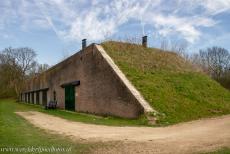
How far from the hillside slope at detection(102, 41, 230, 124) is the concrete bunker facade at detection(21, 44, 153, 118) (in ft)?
2.99

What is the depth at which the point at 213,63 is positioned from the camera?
57344 millimetres

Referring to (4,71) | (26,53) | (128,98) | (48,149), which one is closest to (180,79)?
(128,98)

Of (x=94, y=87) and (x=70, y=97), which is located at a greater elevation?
(x=94, y=87)

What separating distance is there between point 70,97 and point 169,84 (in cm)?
931

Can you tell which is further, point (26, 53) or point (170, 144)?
point (26, 53)

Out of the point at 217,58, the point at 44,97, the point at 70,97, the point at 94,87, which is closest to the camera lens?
the point at 94,87

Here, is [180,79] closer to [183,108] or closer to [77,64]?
[183,108]

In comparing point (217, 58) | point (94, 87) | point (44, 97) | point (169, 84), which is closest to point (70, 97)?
point (94, 87)

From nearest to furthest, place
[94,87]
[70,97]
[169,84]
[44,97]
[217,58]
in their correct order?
[169,84], [94,87], [70,97], [44,97], [217,58]

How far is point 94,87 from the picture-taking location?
68.6 feet

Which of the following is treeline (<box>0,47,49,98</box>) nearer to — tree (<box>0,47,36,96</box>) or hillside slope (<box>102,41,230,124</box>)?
tree (<box>0,47,36,96</box>)

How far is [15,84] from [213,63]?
135 ft

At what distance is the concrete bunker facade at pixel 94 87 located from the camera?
16681mm

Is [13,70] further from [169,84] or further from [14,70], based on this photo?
[169,84]
